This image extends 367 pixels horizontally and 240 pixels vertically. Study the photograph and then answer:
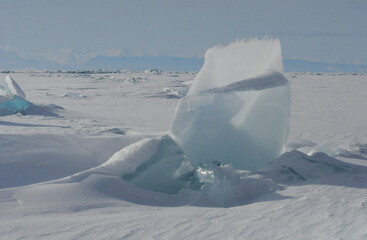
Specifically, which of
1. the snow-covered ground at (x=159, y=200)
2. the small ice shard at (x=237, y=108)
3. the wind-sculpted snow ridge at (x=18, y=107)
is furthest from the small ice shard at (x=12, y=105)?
the small ice shard at (x=237, y=108)

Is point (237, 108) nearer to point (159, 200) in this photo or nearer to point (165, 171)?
point (165, 171)

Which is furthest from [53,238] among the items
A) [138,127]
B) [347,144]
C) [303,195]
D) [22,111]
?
[22,111]

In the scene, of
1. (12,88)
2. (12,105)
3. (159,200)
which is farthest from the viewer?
(12,88)

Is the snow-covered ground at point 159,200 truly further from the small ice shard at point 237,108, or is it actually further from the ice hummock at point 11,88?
the ice hummock at point 11,88

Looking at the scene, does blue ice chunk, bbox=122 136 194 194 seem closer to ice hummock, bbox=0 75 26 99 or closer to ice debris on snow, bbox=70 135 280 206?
ice debris on snow, bbox=70 135 280 206

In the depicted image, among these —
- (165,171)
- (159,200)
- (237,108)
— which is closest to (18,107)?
(237,108)

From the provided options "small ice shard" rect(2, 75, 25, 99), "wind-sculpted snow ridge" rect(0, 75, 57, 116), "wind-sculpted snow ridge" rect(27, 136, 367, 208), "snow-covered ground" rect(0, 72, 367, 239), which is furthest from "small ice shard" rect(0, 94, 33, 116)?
"wind-sculpted snow ridge" rect(27, 136, 367, 208)

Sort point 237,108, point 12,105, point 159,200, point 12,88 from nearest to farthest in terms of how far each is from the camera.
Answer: point 159,200, point 237,108, point 12,105, point 12,88

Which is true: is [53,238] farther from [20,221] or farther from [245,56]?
[245,56]

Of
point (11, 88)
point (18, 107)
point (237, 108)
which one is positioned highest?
point (237, 108)

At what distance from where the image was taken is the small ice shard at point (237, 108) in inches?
144

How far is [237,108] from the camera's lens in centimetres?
375

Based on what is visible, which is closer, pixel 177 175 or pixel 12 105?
pixel 177 175

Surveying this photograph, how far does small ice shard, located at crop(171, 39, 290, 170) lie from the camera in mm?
3658
